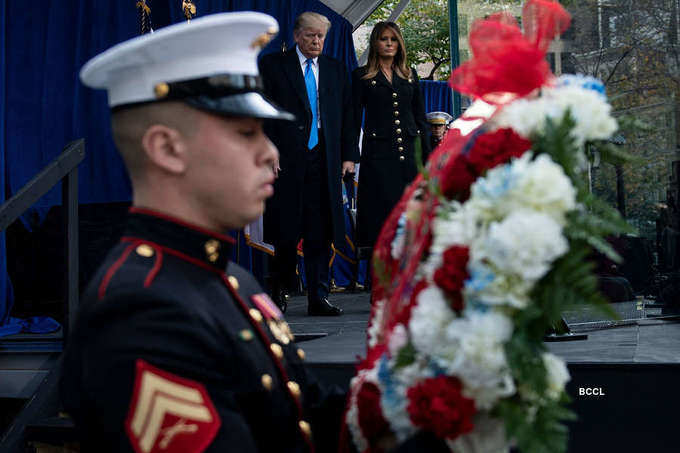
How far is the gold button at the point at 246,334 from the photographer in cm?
139

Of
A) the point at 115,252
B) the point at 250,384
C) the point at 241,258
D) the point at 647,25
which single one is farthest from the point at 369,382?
the point at 241,258

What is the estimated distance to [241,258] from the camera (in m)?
6.94

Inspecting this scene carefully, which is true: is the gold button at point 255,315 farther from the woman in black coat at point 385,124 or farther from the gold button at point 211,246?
the woman in black coat at point 385,124

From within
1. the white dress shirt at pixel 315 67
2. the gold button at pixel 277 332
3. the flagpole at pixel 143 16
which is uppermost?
the flagpole at pixel 143 16

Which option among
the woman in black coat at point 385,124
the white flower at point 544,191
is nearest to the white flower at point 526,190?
the white flower at point 544,191

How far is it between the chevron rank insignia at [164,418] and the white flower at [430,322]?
33 cm

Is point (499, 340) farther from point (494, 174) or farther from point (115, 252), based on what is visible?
point (115, 252)

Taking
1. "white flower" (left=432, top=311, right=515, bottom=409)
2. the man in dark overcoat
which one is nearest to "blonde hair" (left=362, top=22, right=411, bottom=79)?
the man in dark overcoat

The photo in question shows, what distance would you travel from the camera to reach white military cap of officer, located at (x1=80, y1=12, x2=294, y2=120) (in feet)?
4.40

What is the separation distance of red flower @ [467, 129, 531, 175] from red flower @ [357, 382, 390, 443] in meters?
0.39

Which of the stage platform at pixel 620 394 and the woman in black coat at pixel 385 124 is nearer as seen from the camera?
the stage platform at pixel 620 394

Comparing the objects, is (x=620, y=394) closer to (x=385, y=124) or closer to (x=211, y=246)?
(x=211, y=246)

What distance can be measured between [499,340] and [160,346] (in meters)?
0.49

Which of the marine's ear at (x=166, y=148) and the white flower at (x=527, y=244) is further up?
the marine's ear at (x=166, y=148)
